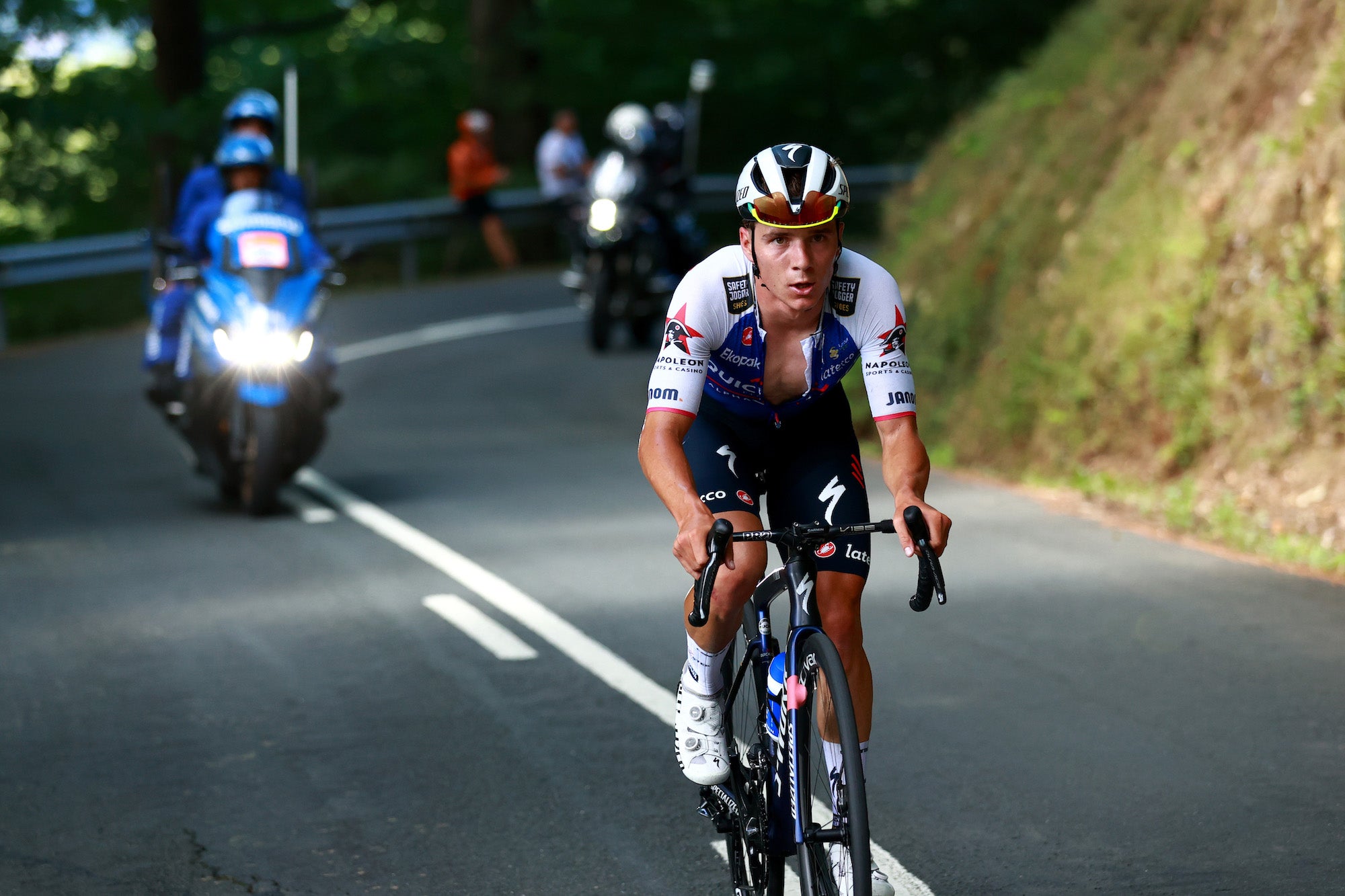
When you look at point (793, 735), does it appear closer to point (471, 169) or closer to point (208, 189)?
point (208, 189)

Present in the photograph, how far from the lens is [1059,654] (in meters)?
7.94

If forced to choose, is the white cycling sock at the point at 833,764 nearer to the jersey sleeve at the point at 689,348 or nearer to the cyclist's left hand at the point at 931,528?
the cyclist's left hand at the point at 931,528

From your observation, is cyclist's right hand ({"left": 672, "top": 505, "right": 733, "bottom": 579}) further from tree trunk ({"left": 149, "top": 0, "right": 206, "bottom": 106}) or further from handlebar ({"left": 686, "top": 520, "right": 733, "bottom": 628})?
tree trunk ({"left": 149, "top": 0, "right": 206, "bottom": 106})

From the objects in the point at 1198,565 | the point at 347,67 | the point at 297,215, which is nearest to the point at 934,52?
the point at 347,67

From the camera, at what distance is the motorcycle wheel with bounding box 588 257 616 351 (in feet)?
65.2

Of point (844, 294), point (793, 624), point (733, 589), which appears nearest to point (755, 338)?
point (844, 294)

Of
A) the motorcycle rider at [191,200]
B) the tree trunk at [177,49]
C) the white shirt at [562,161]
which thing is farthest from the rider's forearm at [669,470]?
the tree trunk at [177,49]

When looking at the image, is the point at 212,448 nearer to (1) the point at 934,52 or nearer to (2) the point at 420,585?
(2) the point at 420,585

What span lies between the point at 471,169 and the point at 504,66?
5.37m

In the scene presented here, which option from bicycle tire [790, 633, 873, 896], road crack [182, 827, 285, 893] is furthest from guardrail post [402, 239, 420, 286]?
bicycle tire [790, 633, 873, 896]

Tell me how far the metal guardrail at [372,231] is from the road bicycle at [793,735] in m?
14.0

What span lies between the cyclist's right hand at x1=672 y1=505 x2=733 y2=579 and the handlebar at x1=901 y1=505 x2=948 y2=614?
1.42 feet

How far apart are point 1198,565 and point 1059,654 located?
2.18 metres

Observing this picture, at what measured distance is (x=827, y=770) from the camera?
446 cm
